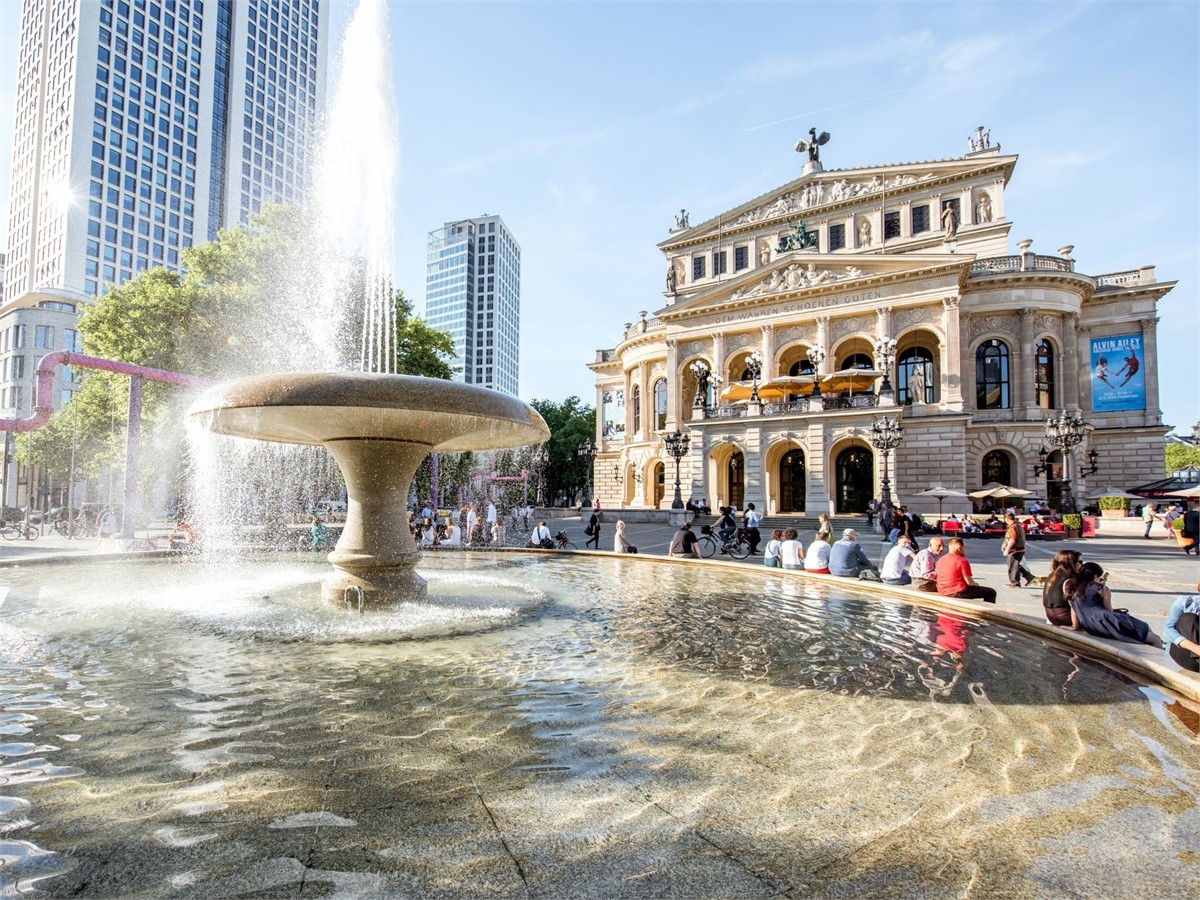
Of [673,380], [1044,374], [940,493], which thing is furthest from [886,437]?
[673,380]

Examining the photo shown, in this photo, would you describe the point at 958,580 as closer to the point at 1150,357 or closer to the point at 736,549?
the point at 736,549

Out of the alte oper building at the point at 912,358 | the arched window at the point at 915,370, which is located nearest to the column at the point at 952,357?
the alte oper building at the point at 912,358

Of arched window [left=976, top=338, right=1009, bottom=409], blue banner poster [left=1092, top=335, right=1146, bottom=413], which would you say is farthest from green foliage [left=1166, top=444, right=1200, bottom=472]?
arched window [left=976, top=338, right=1009, bottom=409]

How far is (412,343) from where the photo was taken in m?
27.5

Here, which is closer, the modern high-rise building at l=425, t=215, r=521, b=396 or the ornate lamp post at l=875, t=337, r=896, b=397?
the ornate lamp post at l=875, t=337, r=896, b=397

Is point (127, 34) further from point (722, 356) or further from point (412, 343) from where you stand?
point (722, 356)

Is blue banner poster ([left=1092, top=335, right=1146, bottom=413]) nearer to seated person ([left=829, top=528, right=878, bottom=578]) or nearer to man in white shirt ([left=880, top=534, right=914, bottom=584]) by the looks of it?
seated person ([left=829, top=528, right=878, bottom=578])

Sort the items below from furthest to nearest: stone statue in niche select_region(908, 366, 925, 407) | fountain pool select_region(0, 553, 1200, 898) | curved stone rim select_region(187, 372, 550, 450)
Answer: stone statue in niche select_region(908, 366, 925, 407) → curved stone rim select_region(187, 372, 550, 450) → fountain pool select_region(0, 553, 1200, 898)

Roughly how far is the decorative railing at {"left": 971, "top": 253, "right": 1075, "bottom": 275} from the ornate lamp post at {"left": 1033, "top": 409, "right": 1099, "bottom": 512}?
7.81m

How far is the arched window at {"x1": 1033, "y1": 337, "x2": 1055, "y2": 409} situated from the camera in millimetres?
33719

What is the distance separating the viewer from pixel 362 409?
19.2 ft

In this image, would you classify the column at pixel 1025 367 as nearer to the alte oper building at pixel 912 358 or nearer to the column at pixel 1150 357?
the alte oper building at pixel 912 358

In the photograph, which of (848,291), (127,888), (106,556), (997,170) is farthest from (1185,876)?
(997,170)

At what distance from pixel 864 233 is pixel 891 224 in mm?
1567
